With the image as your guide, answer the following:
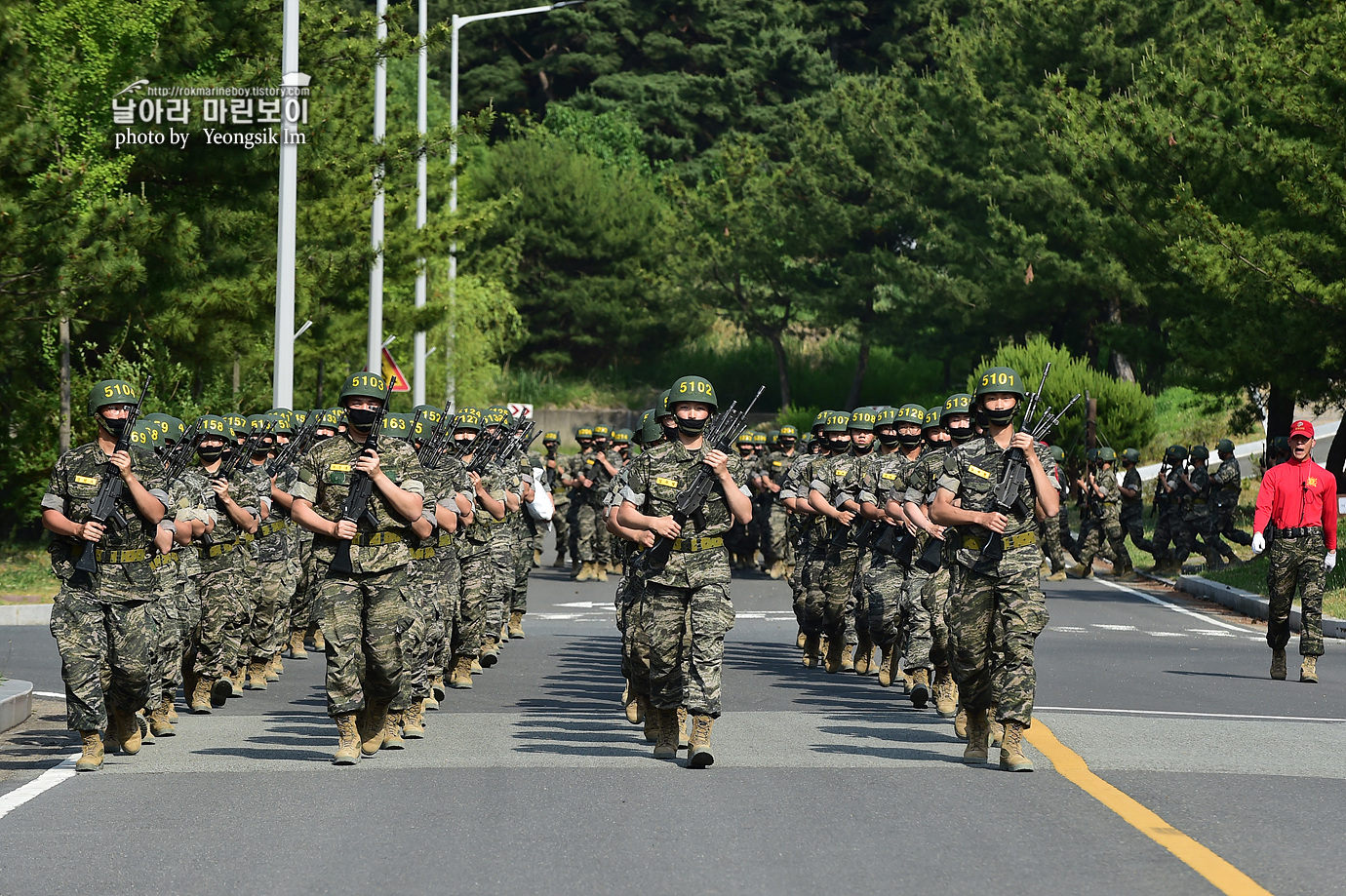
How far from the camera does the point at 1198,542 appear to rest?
91.8 feet

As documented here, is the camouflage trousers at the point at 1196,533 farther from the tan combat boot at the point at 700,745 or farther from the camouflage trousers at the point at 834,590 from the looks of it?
the tan combat boot at the point at 700,745

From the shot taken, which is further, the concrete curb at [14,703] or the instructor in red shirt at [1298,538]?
the instructor in red shirt at [1298,538]

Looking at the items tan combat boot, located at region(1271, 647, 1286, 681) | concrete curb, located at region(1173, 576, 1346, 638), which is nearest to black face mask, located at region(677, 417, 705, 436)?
tan combat boot, located at region(1271, 647, 1286, 681)

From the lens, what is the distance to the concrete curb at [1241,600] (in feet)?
61.4

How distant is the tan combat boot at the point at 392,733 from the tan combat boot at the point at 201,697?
2147 mm

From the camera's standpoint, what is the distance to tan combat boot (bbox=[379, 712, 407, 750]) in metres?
10.4

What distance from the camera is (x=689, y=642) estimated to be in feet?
32.2

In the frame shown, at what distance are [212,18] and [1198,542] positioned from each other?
16.6 meters

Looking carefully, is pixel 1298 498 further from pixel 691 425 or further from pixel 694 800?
pixel 694 800

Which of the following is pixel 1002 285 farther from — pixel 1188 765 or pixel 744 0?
pixel 1188 765

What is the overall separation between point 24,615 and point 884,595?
9.78 meters

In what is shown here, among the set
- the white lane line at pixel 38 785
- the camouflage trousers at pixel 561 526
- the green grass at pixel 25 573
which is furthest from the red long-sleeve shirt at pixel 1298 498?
the camouflage trousers at pixel 561 526

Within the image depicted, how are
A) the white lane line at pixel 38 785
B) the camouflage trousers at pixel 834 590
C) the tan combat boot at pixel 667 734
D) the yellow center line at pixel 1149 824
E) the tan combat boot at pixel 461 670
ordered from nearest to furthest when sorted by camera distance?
the yellow center line at pixel 1149 824, the white lane line at pixel 38 785, the tan combat boot at pixel 667 734, the tan combat boot at pixel 461 670, the camouflage trousers at pixel 834 590

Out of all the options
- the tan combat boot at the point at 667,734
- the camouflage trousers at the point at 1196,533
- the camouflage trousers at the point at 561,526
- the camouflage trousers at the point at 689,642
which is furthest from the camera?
the camouflage trousers at the point at 561,526
